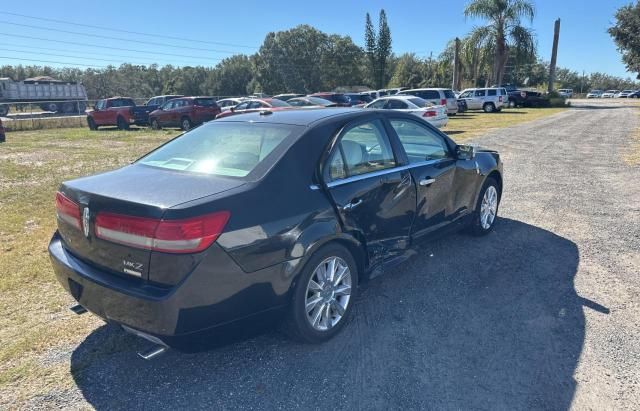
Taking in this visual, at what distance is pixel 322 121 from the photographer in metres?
3.35

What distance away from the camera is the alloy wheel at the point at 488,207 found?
5125 millimetres

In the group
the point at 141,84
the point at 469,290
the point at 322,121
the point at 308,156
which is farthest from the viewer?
the point at 141,84

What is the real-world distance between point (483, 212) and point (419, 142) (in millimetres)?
1468

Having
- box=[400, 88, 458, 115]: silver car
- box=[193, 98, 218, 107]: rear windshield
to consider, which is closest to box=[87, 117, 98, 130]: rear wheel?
box=[193, 98, 218, 107]: rear windshield

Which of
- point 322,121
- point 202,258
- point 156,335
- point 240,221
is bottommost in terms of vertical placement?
point 156,335

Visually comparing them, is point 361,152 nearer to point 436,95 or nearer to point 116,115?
point 116,115

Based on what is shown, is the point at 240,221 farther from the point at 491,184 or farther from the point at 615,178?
the point at 615,178

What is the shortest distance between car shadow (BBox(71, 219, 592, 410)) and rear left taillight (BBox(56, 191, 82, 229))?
3.01 ft

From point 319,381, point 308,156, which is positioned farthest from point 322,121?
point 319,381

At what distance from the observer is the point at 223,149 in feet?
10.8

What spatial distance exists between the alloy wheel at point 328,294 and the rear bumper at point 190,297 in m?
0.30

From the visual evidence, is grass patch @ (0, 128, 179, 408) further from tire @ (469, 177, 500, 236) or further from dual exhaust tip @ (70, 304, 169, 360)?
tire @ (469, 177, 500, 236)

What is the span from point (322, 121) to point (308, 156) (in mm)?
419

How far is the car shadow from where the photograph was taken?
2.62 meters
